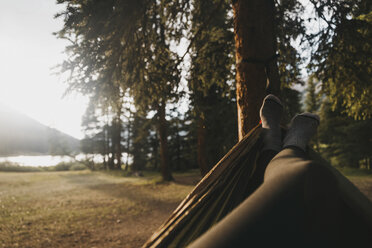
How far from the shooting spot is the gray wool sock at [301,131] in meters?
1.13

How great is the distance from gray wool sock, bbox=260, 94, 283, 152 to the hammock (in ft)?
0.17

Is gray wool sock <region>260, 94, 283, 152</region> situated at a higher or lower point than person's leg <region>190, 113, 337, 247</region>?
higher

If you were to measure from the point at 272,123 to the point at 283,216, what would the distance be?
89 centimetres

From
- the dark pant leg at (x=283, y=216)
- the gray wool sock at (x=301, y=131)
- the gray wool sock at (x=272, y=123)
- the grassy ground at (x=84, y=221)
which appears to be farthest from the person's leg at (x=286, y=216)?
the grassy ground at (x=84, y=221)

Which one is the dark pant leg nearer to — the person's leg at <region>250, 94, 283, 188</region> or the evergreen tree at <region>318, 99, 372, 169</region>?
the person's leg at <region>250, 94, 283, 188</region>

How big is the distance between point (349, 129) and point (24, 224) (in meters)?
16.3

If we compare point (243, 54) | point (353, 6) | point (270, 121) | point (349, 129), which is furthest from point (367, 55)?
point (349, 129)

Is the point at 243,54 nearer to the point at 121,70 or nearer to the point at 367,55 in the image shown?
the point at 121,70

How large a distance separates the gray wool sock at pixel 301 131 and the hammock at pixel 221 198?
0.16 metres

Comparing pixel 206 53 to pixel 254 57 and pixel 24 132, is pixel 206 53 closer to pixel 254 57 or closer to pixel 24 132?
pixel 254 57

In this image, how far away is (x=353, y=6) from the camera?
9.34 feet

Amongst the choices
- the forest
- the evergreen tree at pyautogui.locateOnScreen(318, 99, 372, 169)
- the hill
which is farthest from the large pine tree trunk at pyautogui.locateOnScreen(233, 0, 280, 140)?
the hill

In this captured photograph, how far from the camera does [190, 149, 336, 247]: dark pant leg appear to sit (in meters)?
0.59

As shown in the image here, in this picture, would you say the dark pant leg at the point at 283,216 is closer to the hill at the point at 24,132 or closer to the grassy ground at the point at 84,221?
the grassy ground at the point at 84,221
